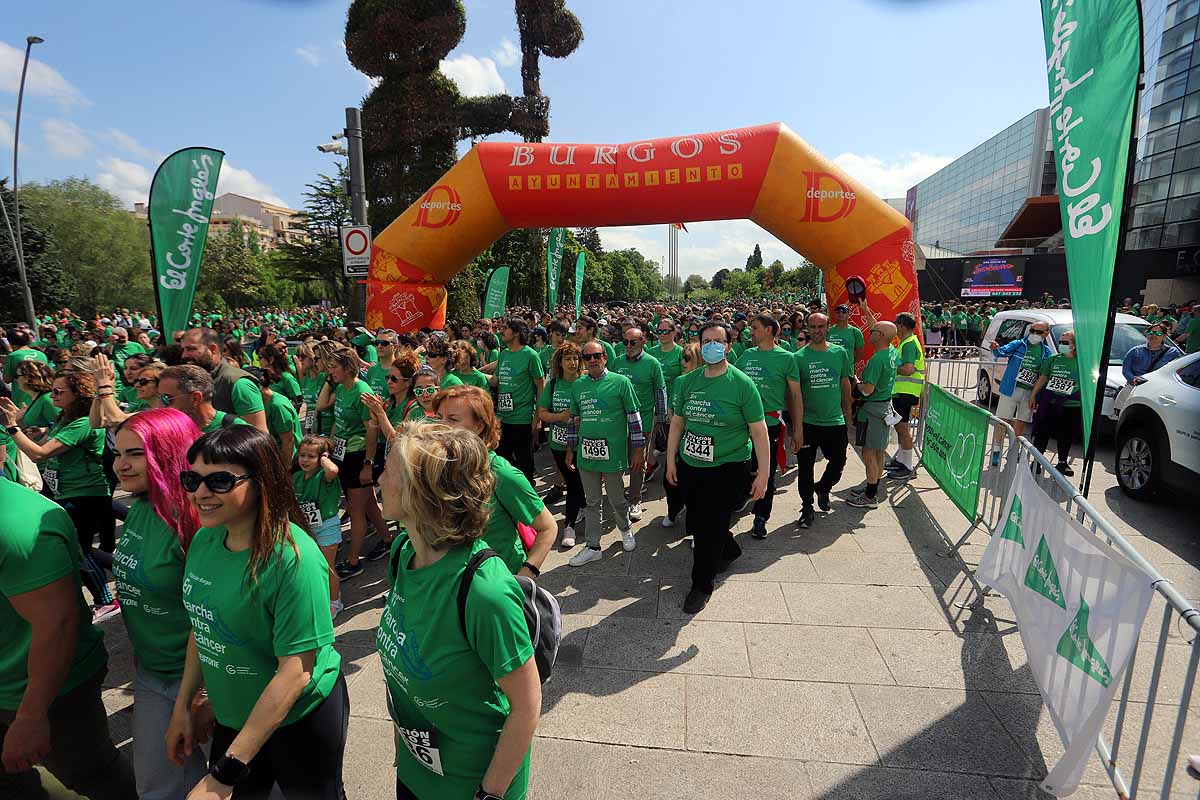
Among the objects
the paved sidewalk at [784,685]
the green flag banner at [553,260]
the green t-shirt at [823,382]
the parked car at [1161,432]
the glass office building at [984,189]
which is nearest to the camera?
the paved sidewalk at [784,685]

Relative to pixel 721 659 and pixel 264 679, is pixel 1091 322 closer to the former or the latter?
pixel 721 659

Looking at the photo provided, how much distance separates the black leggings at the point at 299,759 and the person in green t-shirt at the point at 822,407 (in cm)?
432

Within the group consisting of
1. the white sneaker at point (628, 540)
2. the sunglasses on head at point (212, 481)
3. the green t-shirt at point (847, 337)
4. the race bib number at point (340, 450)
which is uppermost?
the green t-shirt at point (847, 337)

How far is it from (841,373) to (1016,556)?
7.50ft

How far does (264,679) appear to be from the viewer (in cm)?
169

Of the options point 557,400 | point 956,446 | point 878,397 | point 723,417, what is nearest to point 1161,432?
point 956,446

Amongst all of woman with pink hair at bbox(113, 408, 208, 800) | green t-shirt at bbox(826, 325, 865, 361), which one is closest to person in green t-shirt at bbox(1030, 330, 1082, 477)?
green t-shirt at bbox(826, 325, 865, 361)

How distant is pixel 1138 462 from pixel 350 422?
300 inches

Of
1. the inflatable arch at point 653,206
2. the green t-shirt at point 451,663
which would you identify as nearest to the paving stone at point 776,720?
the green t-shirt at point 451,663

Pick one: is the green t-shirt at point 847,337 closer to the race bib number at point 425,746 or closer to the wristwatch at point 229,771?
the race bib number at point 425,746

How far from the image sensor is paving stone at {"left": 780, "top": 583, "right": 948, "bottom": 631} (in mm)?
3746

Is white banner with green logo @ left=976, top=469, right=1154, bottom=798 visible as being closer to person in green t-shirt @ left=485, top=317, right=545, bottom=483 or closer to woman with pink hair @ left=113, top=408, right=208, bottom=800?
woman with pink hair @ left=113, top=408, right=208, bottom=800

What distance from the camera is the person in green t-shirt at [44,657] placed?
1.67 metres

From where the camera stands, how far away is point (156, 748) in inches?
75.3
